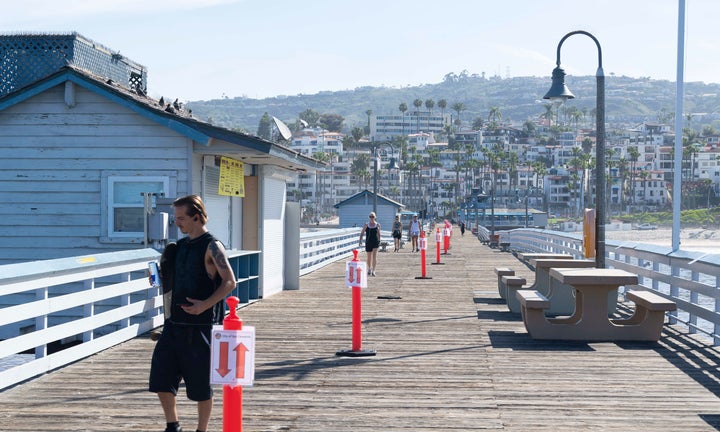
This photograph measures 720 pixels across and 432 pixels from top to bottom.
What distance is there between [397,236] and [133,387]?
36203 mm

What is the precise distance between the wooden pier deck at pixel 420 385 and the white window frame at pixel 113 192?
2325 millimetres

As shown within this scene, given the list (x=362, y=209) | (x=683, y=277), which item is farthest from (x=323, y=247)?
(x=362, y=209)

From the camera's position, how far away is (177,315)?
7055 mm

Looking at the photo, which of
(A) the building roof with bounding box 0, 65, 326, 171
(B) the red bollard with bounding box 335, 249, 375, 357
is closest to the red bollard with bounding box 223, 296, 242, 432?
(B) the red bollard with bounding box 335, 249, 375, 357

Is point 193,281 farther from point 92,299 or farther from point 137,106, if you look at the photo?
Result: point 137,106

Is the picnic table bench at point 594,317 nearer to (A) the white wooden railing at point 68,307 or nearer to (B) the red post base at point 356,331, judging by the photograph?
(B) the red post base at point 356,331

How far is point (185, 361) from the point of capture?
7.01 metres

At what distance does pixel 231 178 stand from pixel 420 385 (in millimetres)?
8522

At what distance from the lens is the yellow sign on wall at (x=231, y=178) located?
1695 centimetres

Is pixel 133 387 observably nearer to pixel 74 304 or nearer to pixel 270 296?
pixel 74 304

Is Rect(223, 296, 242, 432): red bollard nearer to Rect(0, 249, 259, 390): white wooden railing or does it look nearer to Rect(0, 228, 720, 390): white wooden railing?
Rect(0, 228, 720, 390): white wooden railing

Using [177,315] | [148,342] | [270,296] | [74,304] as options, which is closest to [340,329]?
[148,342]

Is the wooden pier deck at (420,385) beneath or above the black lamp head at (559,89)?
beneath

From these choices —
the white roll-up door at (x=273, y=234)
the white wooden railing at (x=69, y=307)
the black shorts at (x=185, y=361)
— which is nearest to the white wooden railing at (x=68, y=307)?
the white wooden railing at (x=69, y=307)
